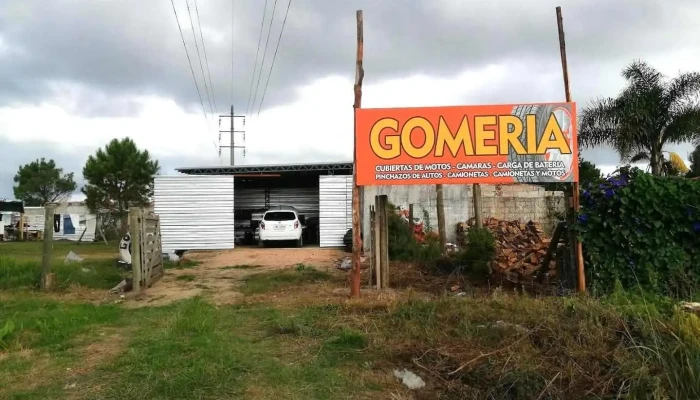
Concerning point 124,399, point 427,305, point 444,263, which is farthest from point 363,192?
point 124,399

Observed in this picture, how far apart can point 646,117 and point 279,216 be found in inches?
495

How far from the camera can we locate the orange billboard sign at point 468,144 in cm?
929

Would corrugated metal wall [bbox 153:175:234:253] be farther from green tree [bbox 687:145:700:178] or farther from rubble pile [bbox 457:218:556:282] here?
green tree [bbox 687:145:700:178]

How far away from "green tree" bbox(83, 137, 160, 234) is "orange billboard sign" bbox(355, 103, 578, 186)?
83.0 feet

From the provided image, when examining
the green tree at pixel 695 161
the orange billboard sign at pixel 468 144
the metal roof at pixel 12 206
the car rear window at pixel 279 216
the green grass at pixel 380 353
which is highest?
the green tree at pixel 695 161

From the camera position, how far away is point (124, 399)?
481 centimetres

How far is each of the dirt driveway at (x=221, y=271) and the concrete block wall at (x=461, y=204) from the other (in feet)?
7.45

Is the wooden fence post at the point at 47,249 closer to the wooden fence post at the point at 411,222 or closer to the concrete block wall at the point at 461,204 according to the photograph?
the wooden fence post at the point at 411,222

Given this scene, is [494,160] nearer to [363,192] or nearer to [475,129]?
[475,129]

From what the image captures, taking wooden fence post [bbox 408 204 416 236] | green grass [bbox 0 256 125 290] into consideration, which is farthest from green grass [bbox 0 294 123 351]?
wooden fence post [bbox 408 204 416 236]

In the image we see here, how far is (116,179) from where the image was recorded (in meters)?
32.5

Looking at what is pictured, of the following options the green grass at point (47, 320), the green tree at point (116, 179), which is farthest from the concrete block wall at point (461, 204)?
the green tree at point (116, 179)

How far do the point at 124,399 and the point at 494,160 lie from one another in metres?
6.54

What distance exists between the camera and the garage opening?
21.0 metres
